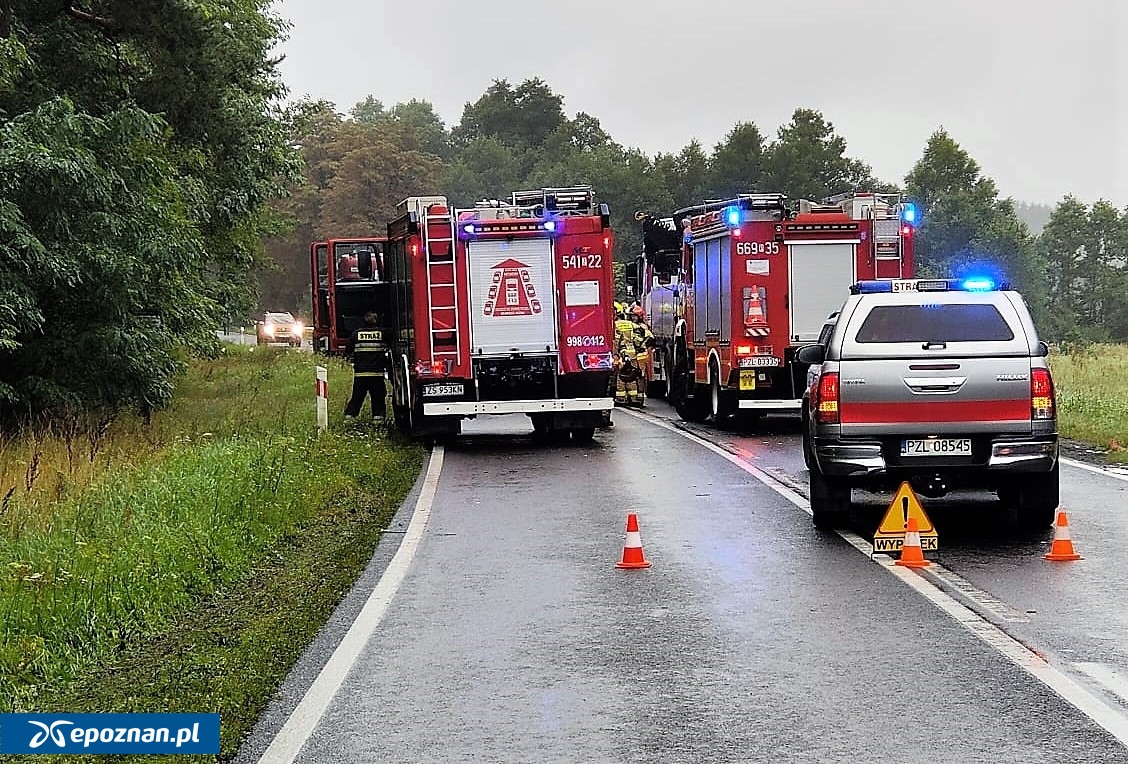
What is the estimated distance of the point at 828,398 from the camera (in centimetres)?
1179

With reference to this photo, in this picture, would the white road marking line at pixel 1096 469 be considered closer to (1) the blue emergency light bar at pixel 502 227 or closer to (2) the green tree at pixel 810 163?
(1) the blue emergency light bar at pixel 502 227

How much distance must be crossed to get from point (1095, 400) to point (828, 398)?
15.6 metres

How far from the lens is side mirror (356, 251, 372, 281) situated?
24.4 m

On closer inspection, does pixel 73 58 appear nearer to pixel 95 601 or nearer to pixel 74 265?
pixel 74 265

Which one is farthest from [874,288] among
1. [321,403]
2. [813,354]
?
[321,403]

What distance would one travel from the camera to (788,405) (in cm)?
2222

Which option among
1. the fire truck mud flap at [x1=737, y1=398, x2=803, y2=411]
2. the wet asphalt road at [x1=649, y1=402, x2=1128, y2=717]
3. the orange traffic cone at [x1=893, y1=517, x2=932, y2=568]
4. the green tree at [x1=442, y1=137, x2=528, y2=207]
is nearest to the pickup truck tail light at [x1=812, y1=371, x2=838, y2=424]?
the wet asphalt road at [x1=649, y1=402, x2=1128, y2=717]

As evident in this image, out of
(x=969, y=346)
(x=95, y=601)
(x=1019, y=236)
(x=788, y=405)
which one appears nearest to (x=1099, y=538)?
(x=969, y=346)

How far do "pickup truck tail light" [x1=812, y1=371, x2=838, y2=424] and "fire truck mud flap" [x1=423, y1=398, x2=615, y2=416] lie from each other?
8420 millimetres

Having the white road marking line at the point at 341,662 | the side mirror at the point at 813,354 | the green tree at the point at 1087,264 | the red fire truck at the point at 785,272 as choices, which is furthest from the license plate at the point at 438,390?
the green tree at the point at 1087,264

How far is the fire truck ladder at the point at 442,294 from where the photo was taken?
20.1 metres

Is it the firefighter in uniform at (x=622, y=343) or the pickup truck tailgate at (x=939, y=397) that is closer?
the pickup truck tailgate at (x=939, y=397)

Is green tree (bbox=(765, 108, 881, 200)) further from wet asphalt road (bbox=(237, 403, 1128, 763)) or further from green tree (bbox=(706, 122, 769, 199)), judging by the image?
wet asphalt road (bbox=(237, 403, 1128, 763))

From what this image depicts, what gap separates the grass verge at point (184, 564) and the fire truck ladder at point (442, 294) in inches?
55.4
